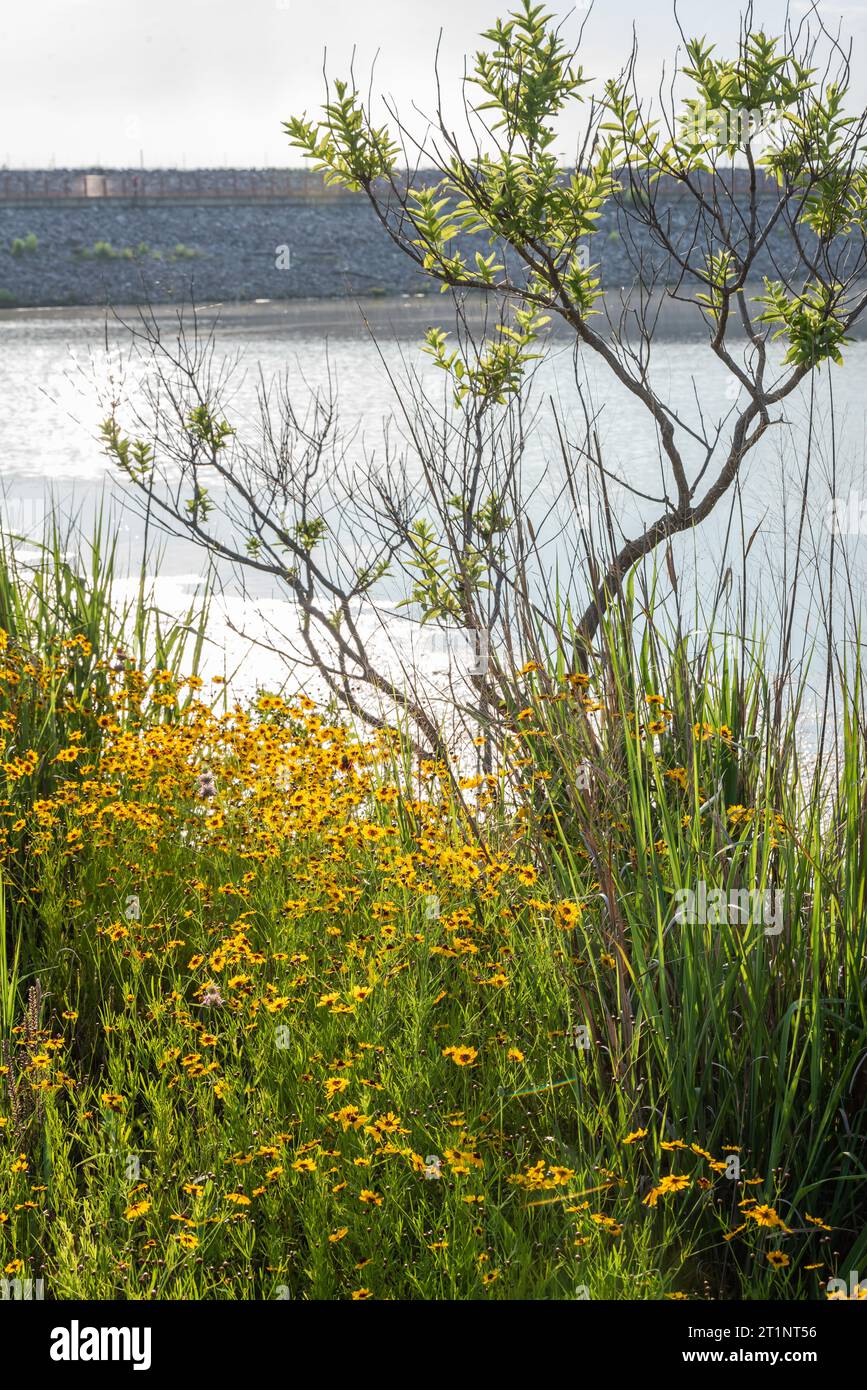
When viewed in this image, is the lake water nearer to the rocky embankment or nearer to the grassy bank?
the grassy bank

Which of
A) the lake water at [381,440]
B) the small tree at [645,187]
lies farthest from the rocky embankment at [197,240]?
the small tree at [645,187]

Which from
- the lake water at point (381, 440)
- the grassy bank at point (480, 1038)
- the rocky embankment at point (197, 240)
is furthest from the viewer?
the rocky embankment at point (197, 240)

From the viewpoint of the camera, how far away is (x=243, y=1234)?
1.88 m

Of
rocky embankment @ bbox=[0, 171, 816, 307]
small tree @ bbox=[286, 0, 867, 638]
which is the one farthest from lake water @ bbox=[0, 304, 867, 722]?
rocky embankment @ bbox=[0, 171, 816, 307]

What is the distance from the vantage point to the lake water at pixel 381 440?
442 cm

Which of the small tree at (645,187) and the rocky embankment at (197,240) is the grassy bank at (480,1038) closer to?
the small tree at (645,187)

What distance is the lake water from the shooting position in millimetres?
4422

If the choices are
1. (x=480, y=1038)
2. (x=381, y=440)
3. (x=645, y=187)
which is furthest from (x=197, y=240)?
(x=480, y=1038)

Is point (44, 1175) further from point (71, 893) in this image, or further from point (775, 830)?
point (775, 830)

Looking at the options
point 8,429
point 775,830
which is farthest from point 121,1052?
point 8,429

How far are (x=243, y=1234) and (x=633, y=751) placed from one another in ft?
3.83

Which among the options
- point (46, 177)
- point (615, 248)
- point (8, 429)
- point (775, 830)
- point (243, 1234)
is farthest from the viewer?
point (46, 177)

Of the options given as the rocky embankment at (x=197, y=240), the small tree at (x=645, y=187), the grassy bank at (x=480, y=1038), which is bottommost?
the grassy bank at (x=480, y=1038)

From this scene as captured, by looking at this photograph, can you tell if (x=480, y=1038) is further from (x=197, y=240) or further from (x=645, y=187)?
(x=197, y=240)
